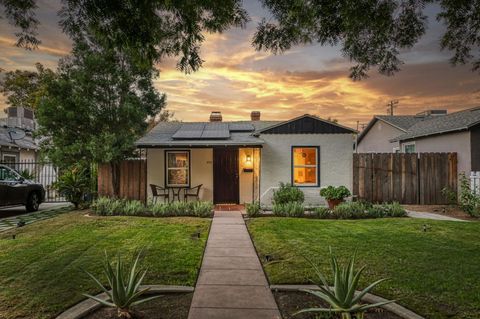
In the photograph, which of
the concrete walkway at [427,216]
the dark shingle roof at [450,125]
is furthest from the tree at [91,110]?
the dark shingle roof at [450,125]

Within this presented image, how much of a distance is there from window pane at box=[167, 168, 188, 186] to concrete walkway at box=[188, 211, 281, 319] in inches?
267

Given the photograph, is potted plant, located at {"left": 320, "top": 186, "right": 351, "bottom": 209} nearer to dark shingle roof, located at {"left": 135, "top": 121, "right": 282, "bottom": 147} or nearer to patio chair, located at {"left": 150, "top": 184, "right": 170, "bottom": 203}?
dark shingle roof, located at {"left": 135, "top": 121, "right": 282, "bottom": 147}

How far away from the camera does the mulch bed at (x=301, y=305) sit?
11.6ft

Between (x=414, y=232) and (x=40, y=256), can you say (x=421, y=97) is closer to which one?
(x=414, y=232)

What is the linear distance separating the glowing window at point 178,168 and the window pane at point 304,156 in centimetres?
472

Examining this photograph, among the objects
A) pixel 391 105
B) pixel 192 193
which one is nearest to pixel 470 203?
pixel 192 193

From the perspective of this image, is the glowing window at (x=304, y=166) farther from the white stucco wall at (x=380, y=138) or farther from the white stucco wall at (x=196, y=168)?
the white stucco wall at (x=380, y=138)

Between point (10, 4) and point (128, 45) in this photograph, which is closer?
point (10, 4)

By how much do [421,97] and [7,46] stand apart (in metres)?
15.0

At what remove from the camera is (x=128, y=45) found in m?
4.92

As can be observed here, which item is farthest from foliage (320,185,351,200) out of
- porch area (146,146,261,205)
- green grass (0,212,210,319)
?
green grass (0,212,210,319)

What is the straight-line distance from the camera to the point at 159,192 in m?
13.8

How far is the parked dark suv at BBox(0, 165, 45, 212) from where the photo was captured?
1139 cm

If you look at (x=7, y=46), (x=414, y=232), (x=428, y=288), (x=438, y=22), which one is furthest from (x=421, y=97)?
(x=7, y=46)
